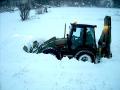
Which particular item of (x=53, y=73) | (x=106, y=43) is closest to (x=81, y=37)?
(x=106, y=43)

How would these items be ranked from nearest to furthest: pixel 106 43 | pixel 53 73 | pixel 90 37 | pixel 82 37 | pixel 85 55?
pixel 53 73, pixel 85 55, pixel 82 37, pixel 90 37, pixel 106 43

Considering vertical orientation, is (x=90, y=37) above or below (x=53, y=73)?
above

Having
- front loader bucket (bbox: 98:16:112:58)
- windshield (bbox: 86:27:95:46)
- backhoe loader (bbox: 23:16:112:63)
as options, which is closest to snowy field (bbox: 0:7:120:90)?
front loader bucket (bbox: 98:16:112:58)

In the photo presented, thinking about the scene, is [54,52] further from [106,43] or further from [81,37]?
[106,43]

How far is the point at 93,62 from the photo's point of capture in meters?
9.19

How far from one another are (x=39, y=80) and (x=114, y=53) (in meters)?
6.26

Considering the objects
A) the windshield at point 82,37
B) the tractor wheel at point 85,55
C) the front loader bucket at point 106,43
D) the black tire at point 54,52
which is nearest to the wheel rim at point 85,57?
the tractor wheel at point 85,55

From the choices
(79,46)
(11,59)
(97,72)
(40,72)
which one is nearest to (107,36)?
(79,46)

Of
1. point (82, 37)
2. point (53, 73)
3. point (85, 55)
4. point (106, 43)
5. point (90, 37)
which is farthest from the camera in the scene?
point (106, 43)

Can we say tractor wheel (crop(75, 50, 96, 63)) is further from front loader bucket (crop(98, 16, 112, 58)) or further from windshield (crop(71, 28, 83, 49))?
front loader bucket (crop(98, 16, 112, 58))

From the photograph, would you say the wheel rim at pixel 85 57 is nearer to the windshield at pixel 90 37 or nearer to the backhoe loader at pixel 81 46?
the backhoe loader at pixel 81 46

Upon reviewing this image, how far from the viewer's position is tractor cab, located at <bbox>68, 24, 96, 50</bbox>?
916 centimetres

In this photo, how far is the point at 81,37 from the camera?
9.27 metres

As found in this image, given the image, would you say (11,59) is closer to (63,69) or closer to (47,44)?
(47,44)
